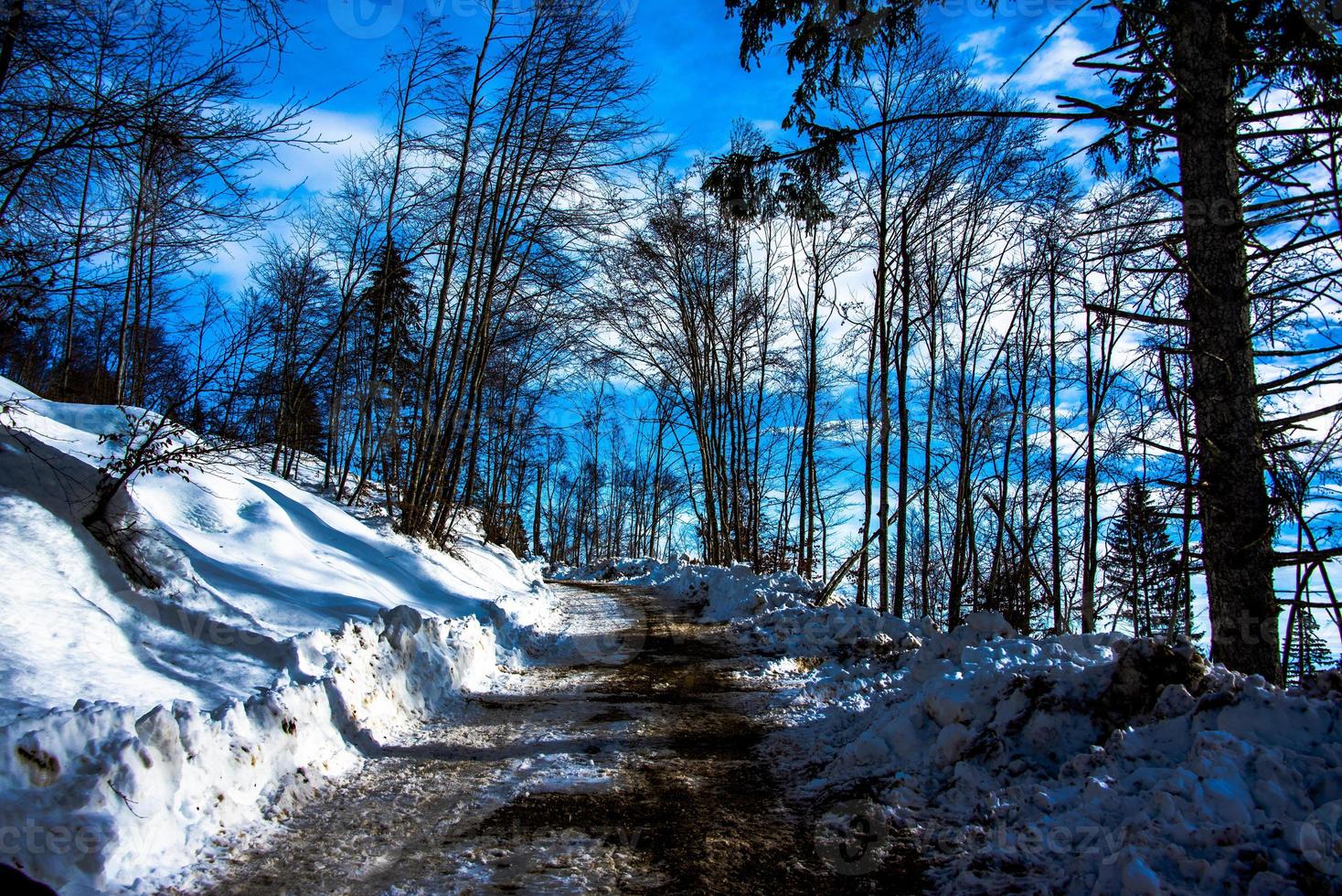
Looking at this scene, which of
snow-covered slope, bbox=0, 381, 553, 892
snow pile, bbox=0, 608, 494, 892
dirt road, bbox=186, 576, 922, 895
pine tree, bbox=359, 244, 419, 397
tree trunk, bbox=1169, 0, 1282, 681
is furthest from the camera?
pine tree, bbox=359, 244, 419, 397

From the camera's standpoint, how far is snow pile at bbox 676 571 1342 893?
94.8 inches

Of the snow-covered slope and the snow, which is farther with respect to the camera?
the snow-covered slope

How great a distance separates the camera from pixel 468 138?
13266 millimetres

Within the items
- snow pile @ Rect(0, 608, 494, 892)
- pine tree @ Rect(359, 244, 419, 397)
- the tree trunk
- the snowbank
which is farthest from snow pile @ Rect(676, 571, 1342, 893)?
pine tree @ Rect(359, 244, 419, 397)

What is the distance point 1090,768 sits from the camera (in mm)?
3344

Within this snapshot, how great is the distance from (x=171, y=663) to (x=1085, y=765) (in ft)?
17.0

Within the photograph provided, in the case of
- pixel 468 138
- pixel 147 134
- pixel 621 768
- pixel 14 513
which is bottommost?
pixel 621 768

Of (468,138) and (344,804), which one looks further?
(468,138)

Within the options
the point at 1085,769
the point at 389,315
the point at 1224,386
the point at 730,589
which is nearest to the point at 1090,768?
the point at 1085,769

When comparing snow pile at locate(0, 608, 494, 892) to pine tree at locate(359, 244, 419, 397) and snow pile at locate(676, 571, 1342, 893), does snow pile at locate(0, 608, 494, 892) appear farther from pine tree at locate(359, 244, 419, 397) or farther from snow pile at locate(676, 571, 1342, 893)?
pine tree at locate(359, 244, 419, 397)

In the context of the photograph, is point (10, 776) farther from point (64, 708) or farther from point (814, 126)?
point (814, 126)

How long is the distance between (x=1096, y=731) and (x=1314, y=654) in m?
6.36

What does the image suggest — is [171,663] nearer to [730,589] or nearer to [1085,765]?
[1085,765]

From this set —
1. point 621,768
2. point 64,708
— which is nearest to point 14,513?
point 64,708
